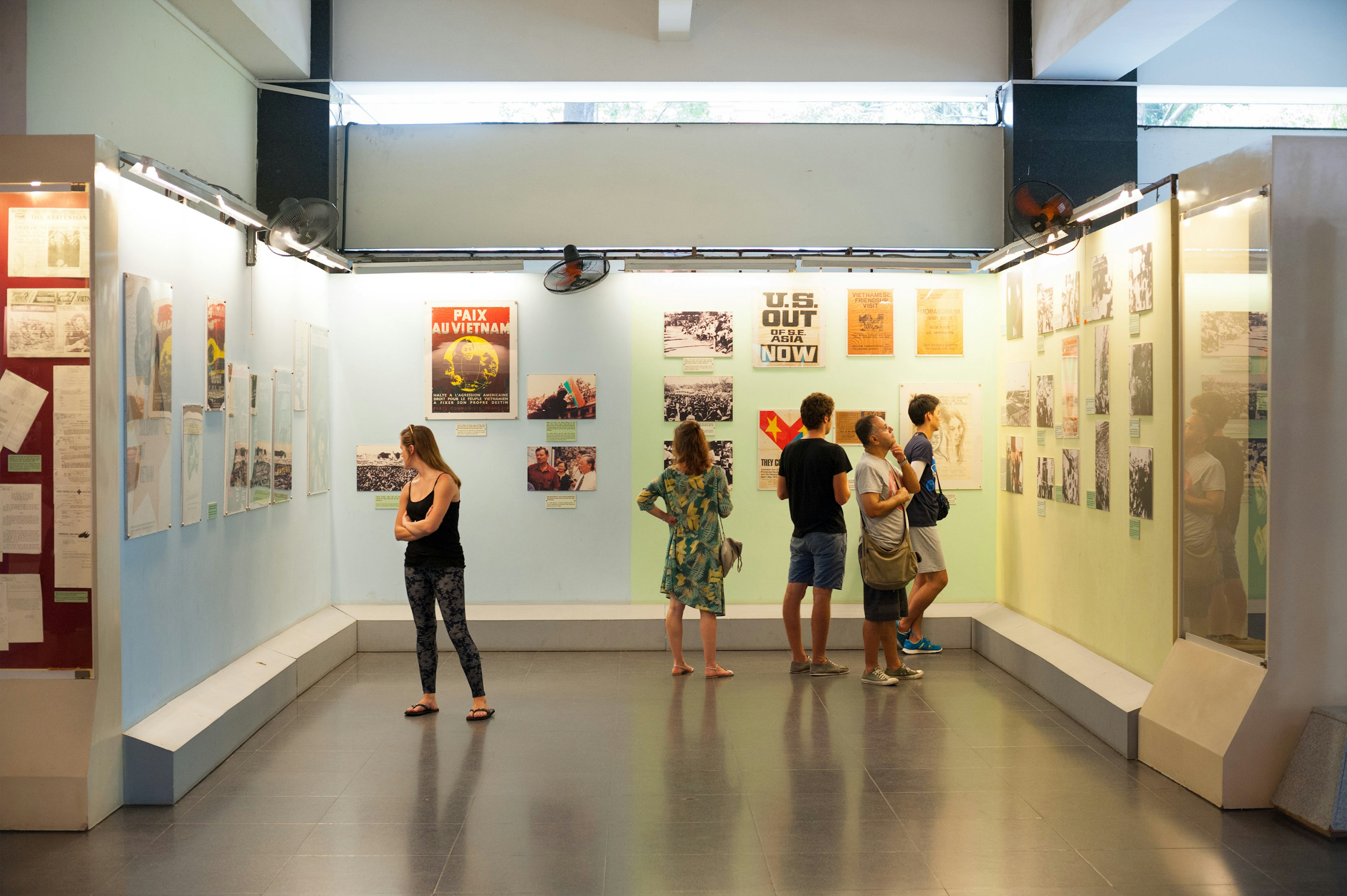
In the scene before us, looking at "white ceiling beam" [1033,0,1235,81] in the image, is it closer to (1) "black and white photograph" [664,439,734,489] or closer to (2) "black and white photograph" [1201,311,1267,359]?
(2) "black and white photograph" [1201,311,1267,359]

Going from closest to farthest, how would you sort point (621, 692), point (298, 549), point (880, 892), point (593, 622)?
point (880, 892)
point (621, 692)
point (298, 549)
point (593, 622)

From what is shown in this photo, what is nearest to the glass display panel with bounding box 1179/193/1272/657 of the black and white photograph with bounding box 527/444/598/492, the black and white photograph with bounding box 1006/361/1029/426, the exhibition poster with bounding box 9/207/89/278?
the black and white photograph with bounding box 1006/361/1029/426

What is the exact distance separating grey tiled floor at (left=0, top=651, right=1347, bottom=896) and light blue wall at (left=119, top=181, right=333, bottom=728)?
22.2 inches

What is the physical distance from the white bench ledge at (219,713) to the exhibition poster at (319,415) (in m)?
1.07

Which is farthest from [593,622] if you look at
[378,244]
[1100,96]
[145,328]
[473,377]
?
[1100,96]

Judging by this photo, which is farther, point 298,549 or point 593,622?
point 593,622

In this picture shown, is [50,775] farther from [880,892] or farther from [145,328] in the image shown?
[880,892]

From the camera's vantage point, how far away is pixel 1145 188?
16.7ft

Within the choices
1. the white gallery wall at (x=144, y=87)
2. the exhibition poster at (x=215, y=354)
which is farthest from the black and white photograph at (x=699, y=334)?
the exhibition poster at (x=215, y=354)

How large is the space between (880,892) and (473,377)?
5.22 meters

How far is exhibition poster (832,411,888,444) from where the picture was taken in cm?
771

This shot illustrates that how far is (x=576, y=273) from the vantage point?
7383mm

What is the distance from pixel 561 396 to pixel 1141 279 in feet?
13.6

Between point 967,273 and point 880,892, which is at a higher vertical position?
point 967,273
